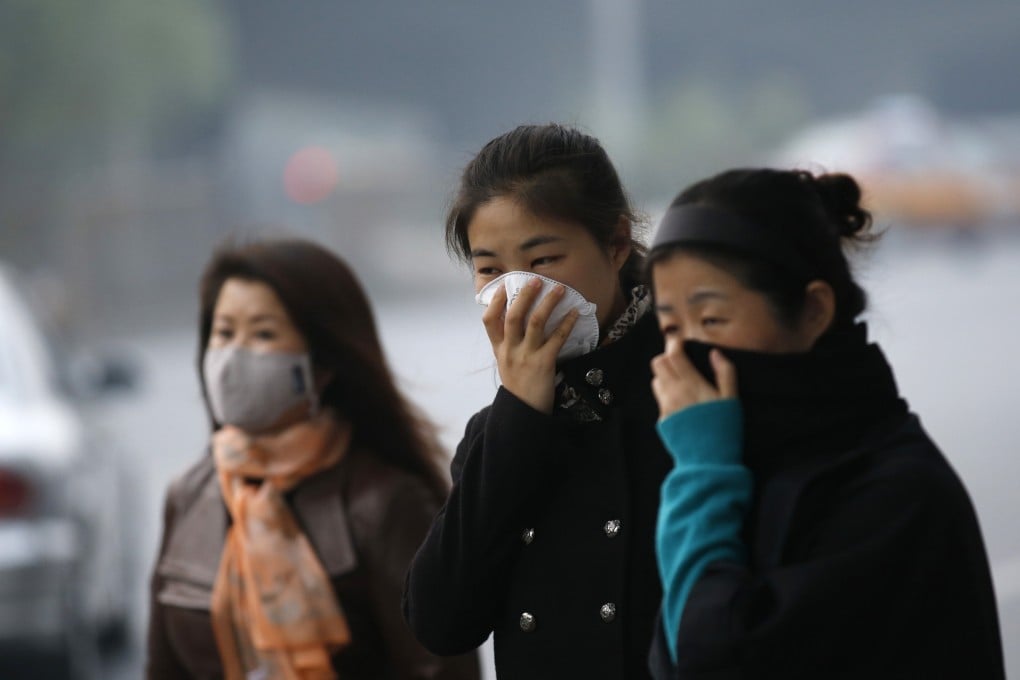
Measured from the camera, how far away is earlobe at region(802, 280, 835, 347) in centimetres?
178

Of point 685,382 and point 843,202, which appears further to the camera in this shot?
point 843,202

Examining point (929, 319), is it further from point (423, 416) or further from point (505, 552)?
point (505, 552)

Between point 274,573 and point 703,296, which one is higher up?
point 703,296

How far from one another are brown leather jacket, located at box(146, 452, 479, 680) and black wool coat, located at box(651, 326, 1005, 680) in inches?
42.4

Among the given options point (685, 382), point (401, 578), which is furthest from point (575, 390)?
point (401, 578)

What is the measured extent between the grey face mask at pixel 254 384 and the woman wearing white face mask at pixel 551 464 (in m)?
0.89

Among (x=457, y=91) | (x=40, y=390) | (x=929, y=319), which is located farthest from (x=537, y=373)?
(x=457, y=91)

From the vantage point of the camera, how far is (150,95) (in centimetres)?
2181

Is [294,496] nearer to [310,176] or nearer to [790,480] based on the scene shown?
[790,480]

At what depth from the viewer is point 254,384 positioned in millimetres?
2932

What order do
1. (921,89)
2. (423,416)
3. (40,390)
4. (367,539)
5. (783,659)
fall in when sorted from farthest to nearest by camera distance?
(921,89) → (40,390) → (423,416) → (367,539) → (783,659)

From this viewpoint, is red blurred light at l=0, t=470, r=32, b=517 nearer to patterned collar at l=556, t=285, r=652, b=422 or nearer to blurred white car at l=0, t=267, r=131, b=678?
blurred white car at l=0, t=267, r=131, b=678

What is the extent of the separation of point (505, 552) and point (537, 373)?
0.82 ft

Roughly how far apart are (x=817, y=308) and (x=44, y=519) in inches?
142
